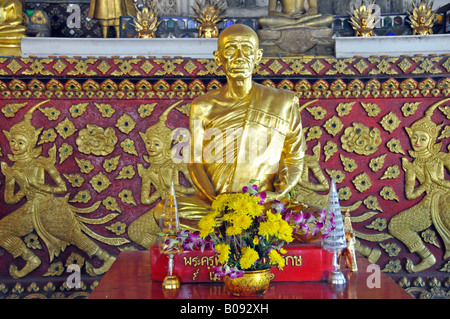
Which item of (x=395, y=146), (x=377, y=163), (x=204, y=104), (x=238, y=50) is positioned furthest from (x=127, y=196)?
(x=395, y=146)

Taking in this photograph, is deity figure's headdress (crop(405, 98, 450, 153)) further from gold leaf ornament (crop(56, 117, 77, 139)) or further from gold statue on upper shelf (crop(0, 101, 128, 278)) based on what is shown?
gold leaf ornament (crop(56, 117, 77, 139))

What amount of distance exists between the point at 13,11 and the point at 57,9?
4.19 feet

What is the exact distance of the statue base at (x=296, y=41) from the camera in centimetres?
472

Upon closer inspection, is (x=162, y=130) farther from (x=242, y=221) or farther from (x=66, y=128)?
(x=242, y=221)

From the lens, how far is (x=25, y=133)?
4.41 metres

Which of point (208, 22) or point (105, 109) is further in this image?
point (208, 22)

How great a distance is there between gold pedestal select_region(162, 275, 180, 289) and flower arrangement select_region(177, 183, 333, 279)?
0.51ft

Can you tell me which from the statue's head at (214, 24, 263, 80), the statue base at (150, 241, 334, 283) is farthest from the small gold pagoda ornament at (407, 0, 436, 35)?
the statue base at (150, 241, 334, 283)

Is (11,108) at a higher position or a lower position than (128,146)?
higher

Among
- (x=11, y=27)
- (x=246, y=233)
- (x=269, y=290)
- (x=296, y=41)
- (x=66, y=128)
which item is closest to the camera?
(x=246, y=233)

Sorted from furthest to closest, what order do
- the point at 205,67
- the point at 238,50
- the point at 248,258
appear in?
the point at 205,67 → the point at 238,50 → the point at 248,258

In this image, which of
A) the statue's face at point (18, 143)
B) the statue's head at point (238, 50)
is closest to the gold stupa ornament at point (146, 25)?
the statue's face at point (18, 143)

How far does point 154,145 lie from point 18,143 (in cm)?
100

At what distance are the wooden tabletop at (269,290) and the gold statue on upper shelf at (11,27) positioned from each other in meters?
2.43
